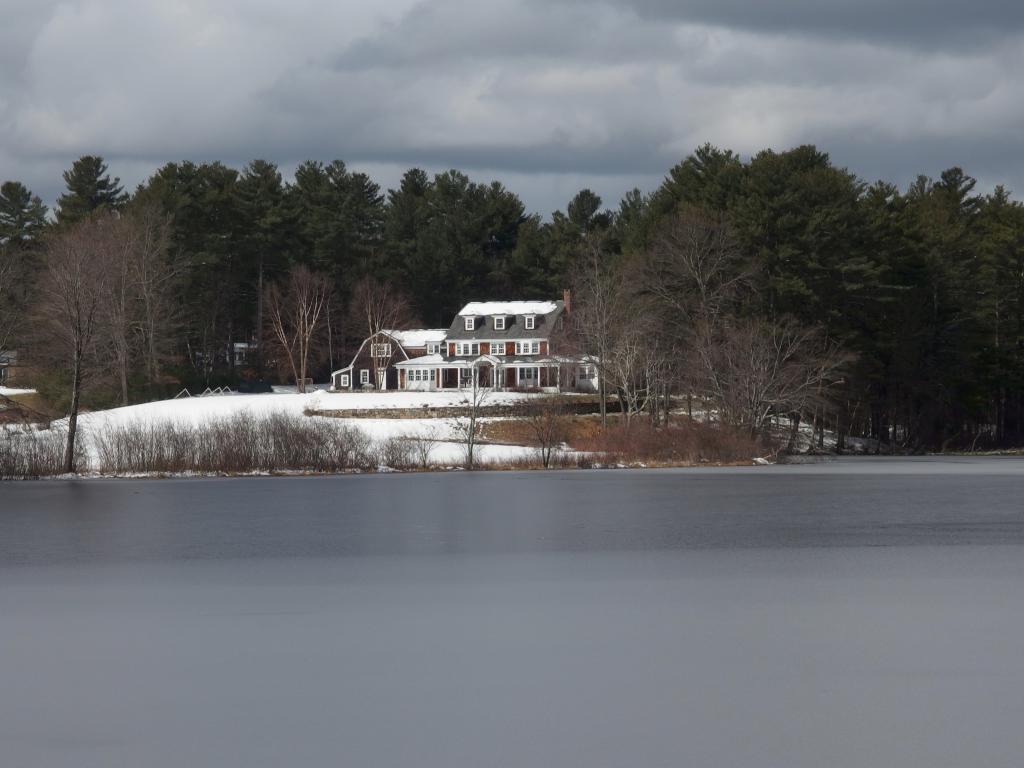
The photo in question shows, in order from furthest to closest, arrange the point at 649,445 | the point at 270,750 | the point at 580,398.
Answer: the point at 580,398
the point at 649,445
the point at 270,750

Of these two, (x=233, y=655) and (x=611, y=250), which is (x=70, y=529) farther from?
(x=611, y=250)

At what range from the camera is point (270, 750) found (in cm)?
936

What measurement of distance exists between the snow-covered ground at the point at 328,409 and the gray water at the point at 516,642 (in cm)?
3124

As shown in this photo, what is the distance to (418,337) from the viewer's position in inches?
3346

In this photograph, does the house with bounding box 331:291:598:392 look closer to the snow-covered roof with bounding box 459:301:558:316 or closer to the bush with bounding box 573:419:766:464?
the snow-covered roof with bounding box 459:301:558:316

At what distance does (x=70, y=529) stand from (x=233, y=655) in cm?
1356

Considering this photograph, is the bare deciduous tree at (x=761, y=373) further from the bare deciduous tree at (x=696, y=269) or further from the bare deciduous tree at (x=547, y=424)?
the bare deciduous tree at (x=547, y=424)

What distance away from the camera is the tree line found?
60281 mm

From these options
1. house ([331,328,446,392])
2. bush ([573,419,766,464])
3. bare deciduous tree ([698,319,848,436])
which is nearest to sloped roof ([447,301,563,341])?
house ([331,328,446,392])

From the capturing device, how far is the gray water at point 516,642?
9.58 meters

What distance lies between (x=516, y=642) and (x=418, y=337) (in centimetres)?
7248

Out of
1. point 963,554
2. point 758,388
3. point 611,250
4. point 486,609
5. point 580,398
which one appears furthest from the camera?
point 611,250

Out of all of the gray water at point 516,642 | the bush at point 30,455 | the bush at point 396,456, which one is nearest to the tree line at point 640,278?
the bush at point 30,455

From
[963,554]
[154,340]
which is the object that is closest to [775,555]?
[963,554]
